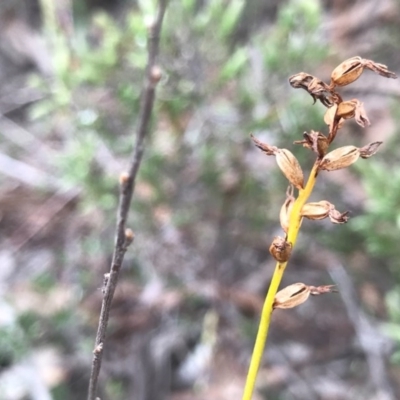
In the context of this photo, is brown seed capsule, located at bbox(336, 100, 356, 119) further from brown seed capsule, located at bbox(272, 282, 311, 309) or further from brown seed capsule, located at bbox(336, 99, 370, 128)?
brown seed capsule, located at bbox(272, 282, 311, 309)

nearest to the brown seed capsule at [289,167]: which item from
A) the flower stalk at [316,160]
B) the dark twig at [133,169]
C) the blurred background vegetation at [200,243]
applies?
the flower stalk at [316,160]

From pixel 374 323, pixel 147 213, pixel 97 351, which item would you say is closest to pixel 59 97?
pixel 147 213

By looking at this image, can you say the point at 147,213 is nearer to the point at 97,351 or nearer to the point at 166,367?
the point at 166,367

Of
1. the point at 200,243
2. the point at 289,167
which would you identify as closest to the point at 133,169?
the point at 289,167

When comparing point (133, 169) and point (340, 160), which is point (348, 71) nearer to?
point (340, 160)

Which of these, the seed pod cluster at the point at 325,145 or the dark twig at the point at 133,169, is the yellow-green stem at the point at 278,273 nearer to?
the seed pod cluster at the point at 325,145

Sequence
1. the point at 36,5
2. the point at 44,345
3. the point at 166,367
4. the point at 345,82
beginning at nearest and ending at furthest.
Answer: the point at 345,82 < the point at 44,345 < the point at 166,367 < the point at 36,5

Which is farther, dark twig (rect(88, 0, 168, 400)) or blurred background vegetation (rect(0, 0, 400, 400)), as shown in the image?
blurred background vegetation (rect(0, 0, 400, 400))

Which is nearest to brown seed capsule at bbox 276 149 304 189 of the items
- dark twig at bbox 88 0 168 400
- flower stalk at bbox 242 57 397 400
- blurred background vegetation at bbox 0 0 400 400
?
flower stalk at bbox 242 57 397 400
